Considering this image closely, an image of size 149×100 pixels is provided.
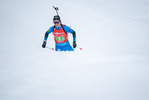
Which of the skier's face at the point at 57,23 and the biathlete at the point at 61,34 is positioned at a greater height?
the skier's face at the point at 57,23

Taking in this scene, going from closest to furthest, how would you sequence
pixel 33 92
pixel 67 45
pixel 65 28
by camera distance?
pixel 65 28
pixel 67 45
pixel 33 92

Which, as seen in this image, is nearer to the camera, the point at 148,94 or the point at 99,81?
the point at 99,81

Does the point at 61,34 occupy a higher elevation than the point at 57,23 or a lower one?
lower

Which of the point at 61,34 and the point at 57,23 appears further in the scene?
the point at 61,34

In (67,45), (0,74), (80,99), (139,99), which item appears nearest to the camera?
(67,45)

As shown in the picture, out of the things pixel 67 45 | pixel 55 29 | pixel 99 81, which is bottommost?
pixel 67 45

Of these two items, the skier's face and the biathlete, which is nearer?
the skier's face

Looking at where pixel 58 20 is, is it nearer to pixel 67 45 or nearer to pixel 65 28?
pixel 65 28

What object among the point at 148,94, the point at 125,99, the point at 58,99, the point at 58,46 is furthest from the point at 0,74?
the point at 148,94

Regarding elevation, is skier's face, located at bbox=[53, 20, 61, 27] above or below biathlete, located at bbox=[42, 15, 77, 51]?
above

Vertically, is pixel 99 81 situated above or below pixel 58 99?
above

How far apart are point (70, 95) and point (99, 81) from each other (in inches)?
1250

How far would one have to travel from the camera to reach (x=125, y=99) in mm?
125125

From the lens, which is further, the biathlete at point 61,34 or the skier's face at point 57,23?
the biathlete at point 61,34
